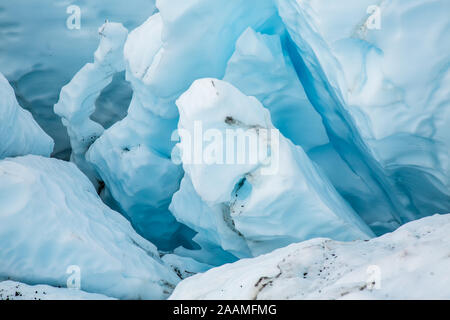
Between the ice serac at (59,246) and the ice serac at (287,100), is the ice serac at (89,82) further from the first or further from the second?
the ice serac at (59,246)

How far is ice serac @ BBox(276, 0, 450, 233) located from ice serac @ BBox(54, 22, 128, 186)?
4.64ft

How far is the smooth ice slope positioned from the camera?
13.1 feet

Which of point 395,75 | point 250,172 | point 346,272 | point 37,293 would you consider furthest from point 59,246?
point 395,75

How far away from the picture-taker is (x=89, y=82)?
341cm

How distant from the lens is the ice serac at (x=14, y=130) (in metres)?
2.51

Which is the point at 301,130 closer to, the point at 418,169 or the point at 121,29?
the point at 418,169

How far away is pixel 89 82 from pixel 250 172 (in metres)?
1.87

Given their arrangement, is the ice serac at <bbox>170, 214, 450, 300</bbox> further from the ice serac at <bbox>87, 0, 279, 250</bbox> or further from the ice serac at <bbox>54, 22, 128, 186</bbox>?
the ice serac at <bbox>54, 22, 128, 186</bbox>

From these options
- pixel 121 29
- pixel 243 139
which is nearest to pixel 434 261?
pixel 243 139

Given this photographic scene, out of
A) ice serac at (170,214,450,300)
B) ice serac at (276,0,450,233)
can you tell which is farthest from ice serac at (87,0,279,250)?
ice serac at (170,214,450,300)

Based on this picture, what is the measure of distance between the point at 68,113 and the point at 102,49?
2.05 feet

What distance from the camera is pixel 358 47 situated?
207cm

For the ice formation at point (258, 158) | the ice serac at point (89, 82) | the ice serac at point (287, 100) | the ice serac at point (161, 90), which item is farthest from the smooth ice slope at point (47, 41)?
the ice serac at point (287, 100)

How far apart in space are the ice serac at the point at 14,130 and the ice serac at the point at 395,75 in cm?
179
